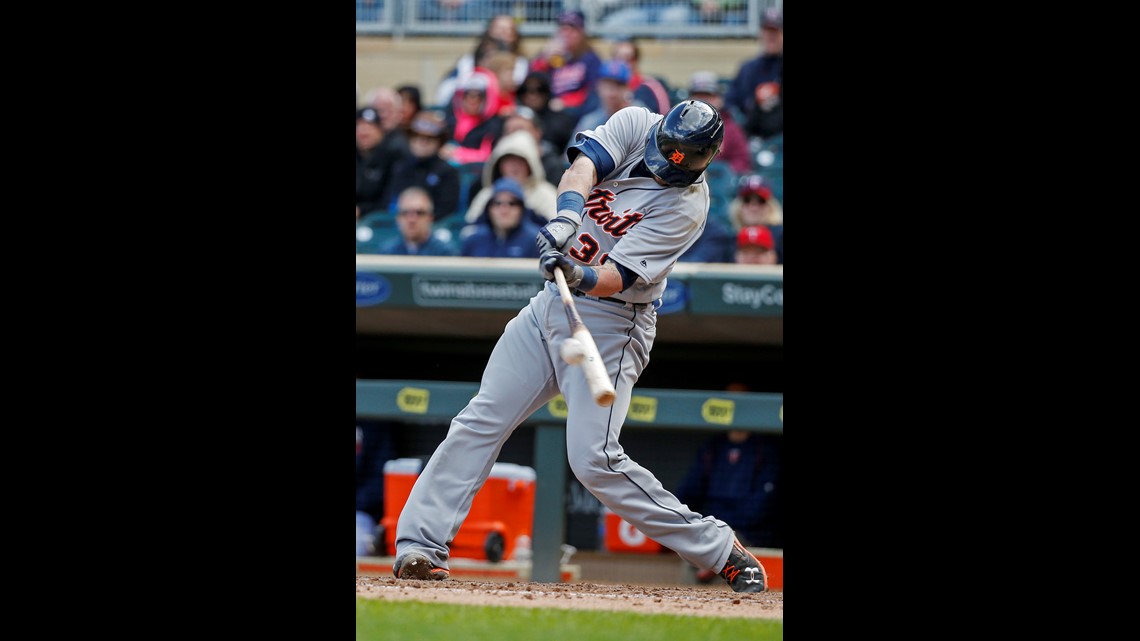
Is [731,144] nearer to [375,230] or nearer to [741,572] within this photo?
[375,230]

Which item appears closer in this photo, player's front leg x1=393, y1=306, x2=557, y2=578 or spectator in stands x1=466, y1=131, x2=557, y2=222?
player's front leg x1=393, y1=306, x2=557, y2=578

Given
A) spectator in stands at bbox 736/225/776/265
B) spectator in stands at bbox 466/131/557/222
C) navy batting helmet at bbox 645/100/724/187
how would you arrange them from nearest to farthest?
navy batting helmet at bbox 645/100/724/187
spectator in stands at bbox 736/225/776/265
spectator in stands at bbox 466/131/557/222

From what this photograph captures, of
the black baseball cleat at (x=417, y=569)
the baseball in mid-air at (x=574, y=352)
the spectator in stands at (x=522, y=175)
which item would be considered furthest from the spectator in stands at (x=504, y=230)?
the baseball in mid-air at (x=574, y=352)

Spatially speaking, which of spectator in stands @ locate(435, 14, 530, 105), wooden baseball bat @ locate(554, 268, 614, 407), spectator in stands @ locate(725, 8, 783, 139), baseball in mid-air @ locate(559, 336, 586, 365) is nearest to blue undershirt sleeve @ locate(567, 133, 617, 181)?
wooden baseball bat @ locate(554, 268, 614, 407)

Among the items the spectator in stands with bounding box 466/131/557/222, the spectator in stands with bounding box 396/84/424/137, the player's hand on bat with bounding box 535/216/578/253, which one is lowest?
the player's hand on bat with bounding box 535/216/578/253

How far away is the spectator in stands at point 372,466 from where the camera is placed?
6750 millimetres

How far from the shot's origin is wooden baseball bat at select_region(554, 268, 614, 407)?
10.4ft

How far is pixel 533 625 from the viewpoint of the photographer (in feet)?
10.3

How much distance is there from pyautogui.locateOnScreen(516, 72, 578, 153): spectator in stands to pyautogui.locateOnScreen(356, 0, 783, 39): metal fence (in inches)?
53.5

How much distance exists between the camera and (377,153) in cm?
883

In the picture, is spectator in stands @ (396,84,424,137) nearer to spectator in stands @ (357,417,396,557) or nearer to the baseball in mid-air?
spectator in stands @ (357,417,396,557)

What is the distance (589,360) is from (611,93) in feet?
18.1

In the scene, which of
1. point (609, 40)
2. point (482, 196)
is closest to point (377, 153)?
point (482, 196)

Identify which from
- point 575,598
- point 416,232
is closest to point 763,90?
point 416,232
